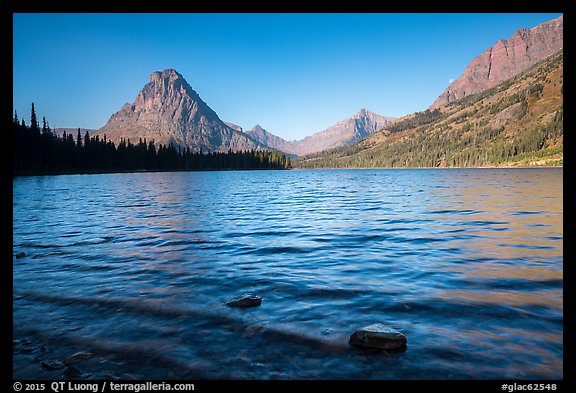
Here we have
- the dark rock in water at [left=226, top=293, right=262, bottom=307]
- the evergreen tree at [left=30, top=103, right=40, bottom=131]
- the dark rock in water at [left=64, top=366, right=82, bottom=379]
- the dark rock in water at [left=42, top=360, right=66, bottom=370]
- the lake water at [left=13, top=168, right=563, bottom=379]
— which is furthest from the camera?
the evergreen tree at [left=30, top=103, right=40, bottom=131]

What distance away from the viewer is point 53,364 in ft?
22.3

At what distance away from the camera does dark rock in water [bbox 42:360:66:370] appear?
668cm

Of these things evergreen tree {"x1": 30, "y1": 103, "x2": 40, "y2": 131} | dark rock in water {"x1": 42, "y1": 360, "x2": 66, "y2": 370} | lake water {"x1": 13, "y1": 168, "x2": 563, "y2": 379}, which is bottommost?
lake water {"x1": 13, "y1": 168, "x2": 563, "y2": 379}

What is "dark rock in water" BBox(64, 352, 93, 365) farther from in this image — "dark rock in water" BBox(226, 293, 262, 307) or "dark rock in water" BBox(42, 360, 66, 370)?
"dark rock in water" BBox(226, 293, 262, 307)

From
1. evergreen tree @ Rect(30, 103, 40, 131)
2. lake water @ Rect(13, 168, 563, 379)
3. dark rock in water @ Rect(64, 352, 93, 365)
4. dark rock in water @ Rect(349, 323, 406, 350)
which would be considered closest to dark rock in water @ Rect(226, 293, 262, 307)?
lake water @ Rect(13, 168, 563, 379)

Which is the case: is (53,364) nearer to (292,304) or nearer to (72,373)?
(72,373)

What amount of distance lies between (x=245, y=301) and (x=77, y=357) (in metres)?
4.52

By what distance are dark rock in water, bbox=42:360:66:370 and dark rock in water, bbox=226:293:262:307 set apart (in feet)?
14.8

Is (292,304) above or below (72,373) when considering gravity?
below

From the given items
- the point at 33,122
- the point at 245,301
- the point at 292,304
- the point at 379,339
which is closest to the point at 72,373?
the point at 245,301

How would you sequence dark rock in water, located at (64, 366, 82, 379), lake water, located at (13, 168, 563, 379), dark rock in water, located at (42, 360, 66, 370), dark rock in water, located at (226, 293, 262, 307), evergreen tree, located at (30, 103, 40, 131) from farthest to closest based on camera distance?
evergreen tree, located at (30, 103, 40, 131) → dark rock in water, located at (226, 293, 262, 307) → lake water, located at (13, 168, 563, 379) → dark rock in water, located at (42, 360, 66, 370) → dark rock in water, located at (64, 366, 82, 379)
